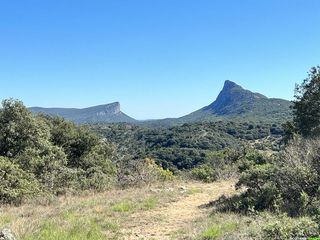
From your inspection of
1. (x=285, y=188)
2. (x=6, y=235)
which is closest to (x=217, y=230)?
(x=285, y=188)

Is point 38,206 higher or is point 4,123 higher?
point 4,123

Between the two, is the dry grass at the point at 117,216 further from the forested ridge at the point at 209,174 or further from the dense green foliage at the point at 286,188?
the dense green foliage at the point at 286,188

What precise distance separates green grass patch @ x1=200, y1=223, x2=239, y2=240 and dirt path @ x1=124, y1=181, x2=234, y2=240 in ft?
2.54

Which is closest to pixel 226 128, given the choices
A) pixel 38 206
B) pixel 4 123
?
pixel 4 123

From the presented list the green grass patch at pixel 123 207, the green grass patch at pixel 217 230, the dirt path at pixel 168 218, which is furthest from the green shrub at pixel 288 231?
the green grass patch at pixel 123 207

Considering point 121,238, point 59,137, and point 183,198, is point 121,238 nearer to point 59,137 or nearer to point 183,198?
point 183,198

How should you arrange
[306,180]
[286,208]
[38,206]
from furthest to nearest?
[38,206], [306,180], [286,208]

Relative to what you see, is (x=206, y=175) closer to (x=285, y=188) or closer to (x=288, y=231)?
(x=285, y=188)

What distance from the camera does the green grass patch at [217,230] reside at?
7.53 metres

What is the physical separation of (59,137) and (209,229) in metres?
22.5

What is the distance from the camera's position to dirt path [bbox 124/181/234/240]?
28.5ft

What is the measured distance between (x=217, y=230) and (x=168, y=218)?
8.85 feet

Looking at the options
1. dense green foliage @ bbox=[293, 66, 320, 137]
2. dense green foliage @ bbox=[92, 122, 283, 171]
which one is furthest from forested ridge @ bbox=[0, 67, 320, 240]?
dense green foliage @ bbox=[92, 122, 283, 171]

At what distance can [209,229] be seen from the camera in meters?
8.02
